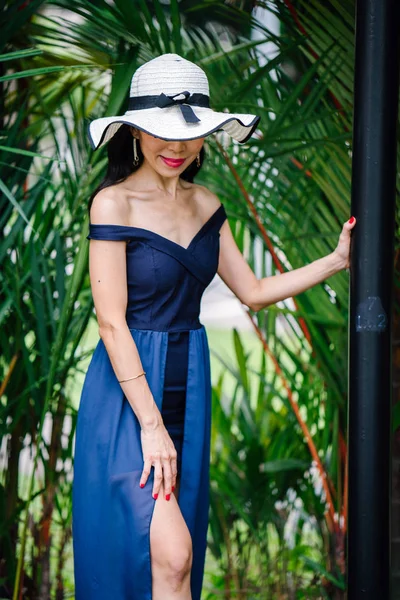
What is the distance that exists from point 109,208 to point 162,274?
19 cm

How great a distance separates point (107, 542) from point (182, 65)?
3.57 feet

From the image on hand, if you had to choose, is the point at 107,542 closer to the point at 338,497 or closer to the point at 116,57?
the point at 338,497

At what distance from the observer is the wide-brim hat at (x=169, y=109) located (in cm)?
199

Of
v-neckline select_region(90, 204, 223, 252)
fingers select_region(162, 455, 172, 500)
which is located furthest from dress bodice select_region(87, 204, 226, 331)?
fingers select_region(162, 455, 172, 500)

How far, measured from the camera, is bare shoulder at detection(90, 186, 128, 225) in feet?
6.80

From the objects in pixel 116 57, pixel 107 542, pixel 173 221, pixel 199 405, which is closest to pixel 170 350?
pixel 199 405

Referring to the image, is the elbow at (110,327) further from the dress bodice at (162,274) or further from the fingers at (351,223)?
the fingers at (351,223)

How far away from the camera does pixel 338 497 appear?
2.96 meters

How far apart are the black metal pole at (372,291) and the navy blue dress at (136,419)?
477 millimetres

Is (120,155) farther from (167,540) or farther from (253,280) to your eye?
(167,540)

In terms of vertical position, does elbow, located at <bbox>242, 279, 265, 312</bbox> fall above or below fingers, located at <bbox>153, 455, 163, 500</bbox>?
above

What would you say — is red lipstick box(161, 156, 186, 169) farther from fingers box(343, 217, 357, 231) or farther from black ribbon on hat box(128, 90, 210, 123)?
fingers box(343, 217, 357, 231)

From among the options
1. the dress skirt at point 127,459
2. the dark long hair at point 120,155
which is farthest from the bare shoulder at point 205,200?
the dress skirt at point 127,459

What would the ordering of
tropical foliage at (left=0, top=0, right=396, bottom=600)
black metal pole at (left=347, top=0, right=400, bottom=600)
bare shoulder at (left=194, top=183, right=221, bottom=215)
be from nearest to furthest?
black metal pole at (left=347, top=0, right=400, bottom=600), bare shoulder at (left=194, top=183, right=221, bottom=215), tropical foliage at (left=0, top=0, right=396, bottom=600)
